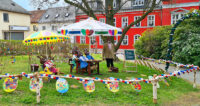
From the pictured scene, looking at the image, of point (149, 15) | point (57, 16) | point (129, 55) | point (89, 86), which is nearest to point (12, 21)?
point (57, 16)

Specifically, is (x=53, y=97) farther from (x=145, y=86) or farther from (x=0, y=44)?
(x=0, y=44)

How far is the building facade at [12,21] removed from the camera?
29.1 metres

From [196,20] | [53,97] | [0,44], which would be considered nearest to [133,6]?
[196,20]

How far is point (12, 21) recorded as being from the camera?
30531 mm

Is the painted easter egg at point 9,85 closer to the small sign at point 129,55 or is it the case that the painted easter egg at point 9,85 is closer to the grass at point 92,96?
the grass at point 92,96

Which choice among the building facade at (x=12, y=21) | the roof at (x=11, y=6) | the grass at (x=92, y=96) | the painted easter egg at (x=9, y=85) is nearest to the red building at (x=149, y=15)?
the building facade at (x=12, y=21)

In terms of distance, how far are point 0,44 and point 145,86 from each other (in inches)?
581

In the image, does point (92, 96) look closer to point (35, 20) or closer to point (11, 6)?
point (11, 6)

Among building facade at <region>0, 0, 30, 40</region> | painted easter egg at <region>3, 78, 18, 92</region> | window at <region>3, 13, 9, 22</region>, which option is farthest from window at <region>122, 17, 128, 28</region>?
painted easter egg at <region>3, 78, 18, 92</region>

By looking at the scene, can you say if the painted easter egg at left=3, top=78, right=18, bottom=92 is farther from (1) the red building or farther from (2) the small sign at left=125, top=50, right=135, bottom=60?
(1) the red building

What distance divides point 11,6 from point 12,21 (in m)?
2.61

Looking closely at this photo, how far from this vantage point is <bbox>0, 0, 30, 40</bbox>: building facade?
29.1 m

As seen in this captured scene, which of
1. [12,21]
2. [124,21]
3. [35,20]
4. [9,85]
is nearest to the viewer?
[9,85]

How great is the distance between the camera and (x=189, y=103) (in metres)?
5.36
